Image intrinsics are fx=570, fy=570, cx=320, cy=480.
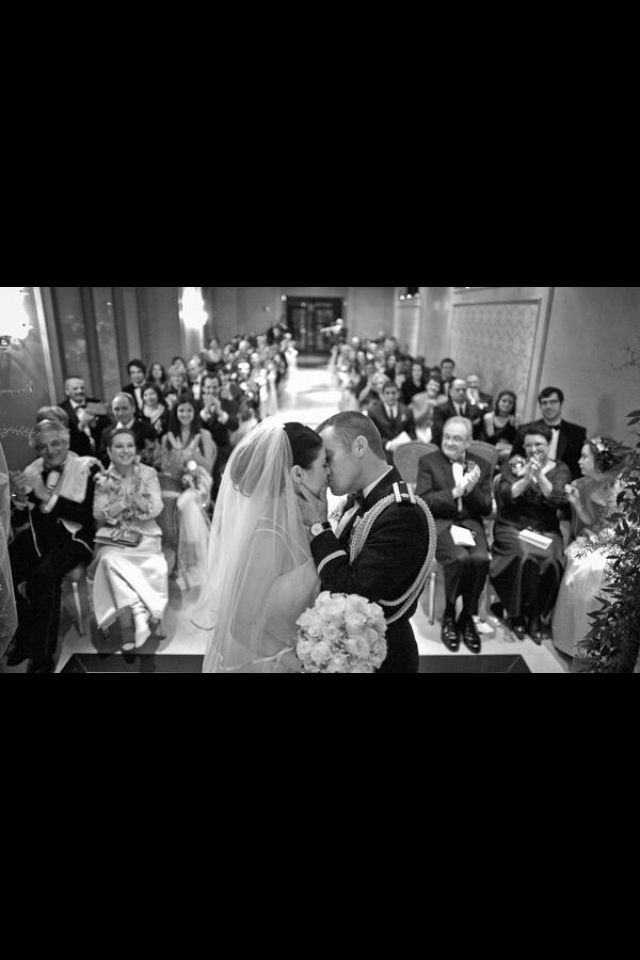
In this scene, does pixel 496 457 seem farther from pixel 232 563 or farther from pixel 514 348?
pixel 514 348

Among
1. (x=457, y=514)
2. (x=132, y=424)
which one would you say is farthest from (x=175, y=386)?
(x=457, y=514)

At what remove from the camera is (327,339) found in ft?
74.8

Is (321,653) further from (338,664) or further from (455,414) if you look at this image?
(455,414)

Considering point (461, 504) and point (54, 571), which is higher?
point (461, 504)

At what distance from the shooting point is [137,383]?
520 cm

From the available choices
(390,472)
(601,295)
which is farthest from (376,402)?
(390,472)

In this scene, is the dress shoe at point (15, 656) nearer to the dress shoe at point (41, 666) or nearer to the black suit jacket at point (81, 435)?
the dress shoe at point (41, 666)

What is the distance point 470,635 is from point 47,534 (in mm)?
2618

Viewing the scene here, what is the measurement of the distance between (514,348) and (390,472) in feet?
17.1

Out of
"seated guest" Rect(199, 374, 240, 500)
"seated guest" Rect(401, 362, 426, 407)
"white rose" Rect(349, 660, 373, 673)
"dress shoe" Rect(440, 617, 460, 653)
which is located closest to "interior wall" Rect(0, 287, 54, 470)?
"seated guest" Rect(199, 374, 240, 500)

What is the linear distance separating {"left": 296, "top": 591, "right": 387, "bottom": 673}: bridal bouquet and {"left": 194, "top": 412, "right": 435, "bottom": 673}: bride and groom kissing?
0.10 m

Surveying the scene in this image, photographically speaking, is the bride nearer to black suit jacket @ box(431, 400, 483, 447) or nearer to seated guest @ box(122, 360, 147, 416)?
seated guest @ box(122, 360, 147, 416)

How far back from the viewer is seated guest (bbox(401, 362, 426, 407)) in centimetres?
732

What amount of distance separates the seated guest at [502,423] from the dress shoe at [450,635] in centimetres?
176
